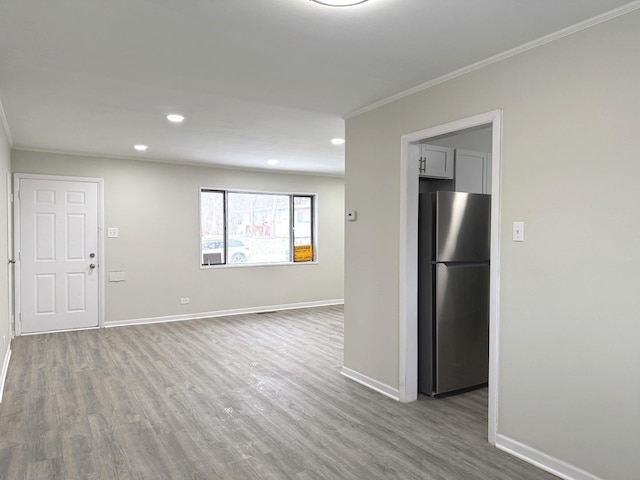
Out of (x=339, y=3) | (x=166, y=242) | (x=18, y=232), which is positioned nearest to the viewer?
(x=339, y=3)

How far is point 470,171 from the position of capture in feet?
13.5

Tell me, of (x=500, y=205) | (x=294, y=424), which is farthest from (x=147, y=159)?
(x=500, y=205)

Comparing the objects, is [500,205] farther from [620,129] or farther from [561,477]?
[561,477]

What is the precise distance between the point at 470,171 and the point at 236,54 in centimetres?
244

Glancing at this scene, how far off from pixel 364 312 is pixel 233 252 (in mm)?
3944

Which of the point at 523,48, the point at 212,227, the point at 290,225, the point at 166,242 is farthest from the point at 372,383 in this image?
the point at 290,225

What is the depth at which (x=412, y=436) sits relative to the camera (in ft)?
9.46

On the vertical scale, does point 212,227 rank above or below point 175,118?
below

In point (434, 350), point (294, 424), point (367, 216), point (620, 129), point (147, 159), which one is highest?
point (147, 159)

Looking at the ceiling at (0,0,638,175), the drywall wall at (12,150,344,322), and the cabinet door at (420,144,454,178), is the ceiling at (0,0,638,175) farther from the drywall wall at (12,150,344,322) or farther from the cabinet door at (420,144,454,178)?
the drywall wall at (12,150,344,322)

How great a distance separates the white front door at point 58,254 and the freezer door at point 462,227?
15.6 ft

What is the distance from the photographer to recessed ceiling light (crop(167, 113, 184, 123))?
402cm

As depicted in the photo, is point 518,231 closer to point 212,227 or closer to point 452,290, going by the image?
point 452,290

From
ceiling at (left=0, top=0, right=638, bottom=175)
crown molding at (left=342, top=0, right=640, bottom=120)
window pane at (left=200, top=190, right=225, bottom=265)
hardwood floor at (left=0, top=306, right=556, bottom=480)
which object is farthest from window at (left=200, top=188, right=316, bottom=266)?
crown molding at (left=342, top=0, right=640, bottom=120)
